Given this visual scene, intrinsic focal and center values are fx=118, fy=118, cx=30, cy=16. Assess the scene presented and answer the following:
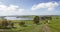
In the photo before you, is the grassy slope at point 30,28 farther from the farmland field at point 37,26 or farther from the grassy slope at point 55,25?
the grassy slope at point 55,25

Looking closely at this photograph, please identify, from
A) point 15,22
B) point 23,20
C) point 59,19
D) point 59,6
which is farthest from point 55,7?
point 15,22

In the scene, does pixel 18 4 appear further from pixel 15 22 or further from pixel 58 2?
pixel 58 2

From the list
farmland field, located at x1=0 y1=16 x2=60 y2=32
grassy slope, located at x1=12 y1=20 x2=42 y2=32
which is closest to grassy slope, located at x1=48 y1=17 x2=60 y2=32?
farmland field, located at x1=0 y1=16 x2=60 y2=32

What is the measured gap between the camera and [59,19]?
4.83ft

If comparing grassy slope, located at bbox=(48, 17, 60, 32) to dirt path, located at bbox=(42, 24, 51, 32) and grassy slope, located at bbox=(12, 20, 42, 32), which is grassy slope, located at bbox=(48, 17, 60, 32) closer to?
dirt path, located at bbox=(42, 24, 51, 32)

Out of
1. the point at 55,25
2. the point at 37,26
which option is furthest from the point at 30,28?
the point at 55,25

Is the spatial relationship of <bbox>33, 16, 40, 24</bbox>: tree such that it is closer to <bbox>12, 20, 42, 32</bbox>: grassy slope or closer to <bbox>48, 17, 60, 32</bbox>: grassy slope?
<bbox>12, 20, 42, 32</bbox>: grassy slope

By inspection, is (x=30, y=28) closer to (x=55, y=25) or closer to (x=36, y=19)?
(x=36, y=19)

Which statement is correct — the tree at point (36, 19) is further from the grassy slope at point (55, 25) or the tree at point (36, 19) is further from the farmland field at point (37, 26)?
the grassy slope at point (55, 25)

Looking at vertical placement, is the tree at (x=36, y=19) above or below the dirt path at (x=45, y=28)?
above

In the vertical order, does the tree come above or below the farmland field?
above

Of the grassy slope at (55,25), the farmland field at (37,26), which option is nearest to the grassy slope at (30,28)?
the farmland field at (37,26)

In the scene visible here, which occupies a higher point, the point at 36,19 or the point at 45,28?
the point at 36,19

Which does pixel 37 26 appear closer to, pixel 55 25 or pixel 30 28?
pixel 30 28
